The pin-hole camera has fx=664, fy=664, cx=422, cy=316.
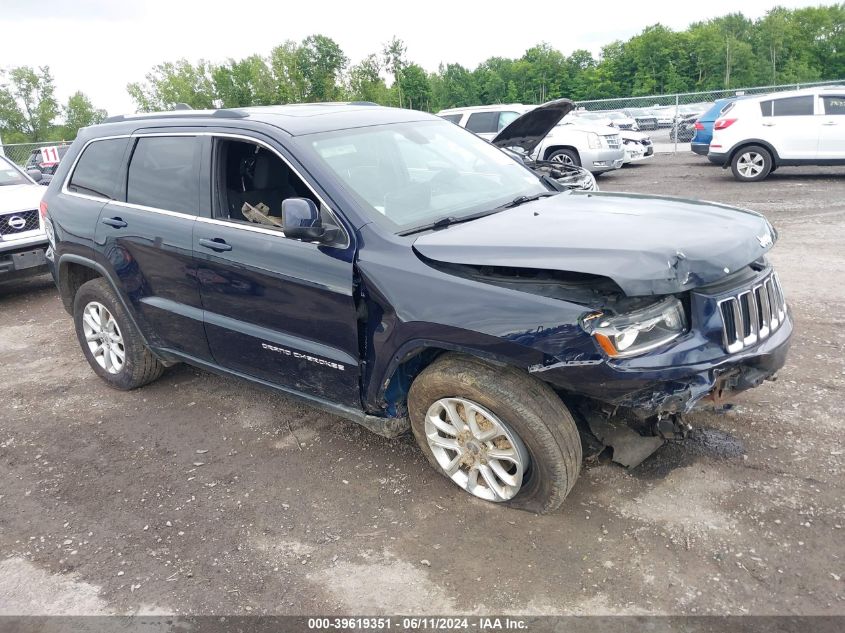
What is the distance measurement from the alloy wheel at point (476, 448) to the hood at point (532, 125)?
12.4 ft

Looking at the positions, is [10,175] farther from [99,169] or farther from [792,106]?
[792,106]

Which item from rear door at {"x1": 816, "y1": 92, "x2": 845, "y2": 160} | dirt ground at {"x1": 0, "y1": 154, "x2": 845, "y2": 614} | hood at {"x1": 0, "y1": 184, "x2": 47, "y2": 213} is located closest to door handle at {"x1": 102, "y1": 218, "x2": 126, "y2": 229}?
dirt ground at {"x1": 0, "y1": 154, "x2": 845, "y2": 614}

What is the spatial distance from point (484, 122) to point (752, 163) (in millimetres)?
5504

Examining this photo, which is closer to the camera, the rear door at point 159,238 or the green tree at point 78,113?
the rear door at point 159,238

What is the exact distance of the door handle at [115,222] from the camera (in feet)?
14.1

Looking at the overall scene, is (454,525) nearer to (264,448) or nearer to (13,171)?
(264,448)

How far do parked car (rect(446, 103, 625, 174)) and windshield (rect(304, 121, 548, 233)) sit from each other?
10.4m

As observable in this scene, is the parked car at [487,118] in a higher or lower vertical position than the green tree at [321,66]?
lower

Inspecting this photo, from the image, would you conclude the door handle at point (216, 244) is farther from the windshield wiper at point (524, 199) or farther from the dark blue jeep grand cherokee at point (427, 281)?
the windshield wiper at point (524, 199)

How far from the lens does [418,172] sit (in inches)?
150

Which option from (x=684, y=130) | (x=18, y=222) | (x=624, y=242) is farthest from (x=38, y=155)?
(x=624, y=242)

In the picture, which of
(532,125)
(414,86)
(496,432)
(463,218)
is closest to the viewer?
(496,432)

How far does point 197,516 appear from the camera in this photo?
11.2ft

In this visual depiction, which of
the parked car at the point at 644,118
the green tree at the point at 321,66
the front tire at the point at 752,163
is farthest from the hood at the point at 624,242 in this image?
the green tree at the point at 321,66
